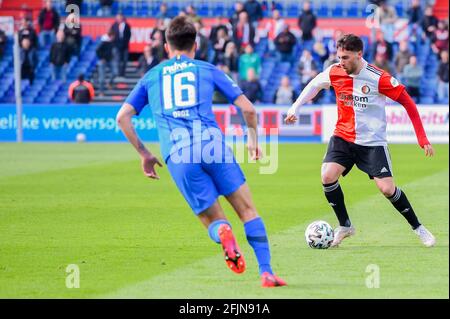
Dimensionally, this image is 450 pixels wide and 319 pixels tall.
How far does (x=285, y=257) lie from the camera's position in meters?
10.2

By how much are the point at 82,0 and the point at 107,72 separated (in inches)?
123

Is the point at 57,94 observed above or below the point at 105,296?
above

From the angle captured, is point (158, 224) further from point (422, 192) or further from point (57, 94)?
point (57, 94)

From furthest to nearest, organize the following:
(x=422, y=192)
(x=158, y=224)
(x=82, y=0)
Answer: (x=82, y=0), (x=422, y=192), (x=158, y=224)

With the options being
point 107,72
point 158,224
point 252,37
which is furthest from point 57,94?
point 158,224

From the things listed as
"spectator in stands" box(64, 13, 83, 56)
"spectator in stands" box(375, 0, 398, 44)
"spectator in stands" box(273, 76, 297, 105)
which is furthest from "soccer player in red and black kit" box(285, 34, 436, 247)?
"spectator in stands" box(64, 13, 83, 56)

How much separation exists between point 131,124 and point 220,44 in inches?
918

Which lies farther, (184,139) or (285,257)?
(285,257)

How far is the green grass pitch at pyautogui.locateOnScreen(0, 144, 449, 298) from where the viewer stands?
8594 millimetres

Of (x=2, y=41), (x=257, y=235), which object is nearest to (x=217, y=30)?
(x=2, y=41)

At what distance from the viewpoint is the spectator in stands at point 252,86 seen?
30750mm

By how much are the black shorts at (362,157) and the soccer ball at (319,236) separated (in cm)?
83

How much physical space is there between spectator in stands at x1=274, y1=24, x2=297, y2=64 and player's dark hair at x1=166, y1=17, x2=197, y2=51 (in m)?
24.0

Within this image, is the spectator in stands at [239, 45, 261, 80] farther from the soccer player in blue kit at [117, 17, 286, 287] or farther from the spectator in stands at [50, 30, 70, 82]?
Result: the soccer player in blue kit at [117, 17, 286, 287]
